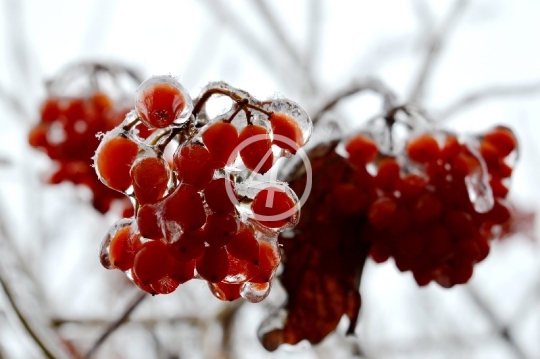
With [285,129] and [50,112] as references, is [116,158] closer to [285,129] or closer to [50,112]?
[285,129]

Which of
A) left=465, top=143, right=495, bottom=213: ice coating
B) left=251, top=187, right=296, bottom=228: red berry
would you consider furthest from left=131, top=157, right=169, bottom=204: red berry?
left=465, top=143, right=495, bottom=213: ice coating

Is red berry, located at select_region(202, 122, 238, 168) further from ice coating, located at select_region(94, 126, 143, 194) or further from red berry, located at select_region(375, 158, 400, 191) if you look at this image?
red berry, located at select_region(375, 158, 400, 191)

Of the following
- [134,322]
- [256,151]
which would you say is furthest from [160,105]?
[134,322]

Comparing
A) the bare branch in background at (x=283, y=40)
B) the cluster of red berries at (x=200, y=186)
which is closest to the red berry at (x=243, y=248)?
the cluster of red berries at (x=200, y=186)

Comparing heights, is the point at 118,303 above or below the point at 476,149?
below

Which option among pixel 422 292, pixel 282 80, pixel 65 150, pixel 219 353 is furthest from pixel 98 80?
pixel 422 292

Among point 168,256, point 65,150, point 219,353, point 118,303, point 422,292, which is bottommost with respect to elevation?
point 422,292

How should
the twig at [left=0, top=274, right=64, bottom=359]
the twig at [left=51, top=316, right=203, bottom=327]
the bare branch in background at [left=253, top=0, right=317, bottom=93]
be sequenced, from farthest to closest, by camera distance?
the bare branch in background at [left=253, top=0, right=317, bottom=93] < the twig at [left=51, top=316, right=203, bottom=327] < the twig at [left=0, top=274, right=64, bottom=359]

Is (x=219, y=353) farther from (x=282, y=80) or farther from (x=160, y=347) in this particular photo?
(x=282, y=80)

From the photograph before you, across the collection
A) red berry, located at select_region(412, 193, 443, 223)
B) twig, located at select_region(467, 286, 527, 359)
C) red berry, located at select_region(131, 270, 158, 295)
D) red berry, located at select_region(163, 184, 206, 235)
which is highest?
red berry, located at select_region(163, 184, 206, 235)
